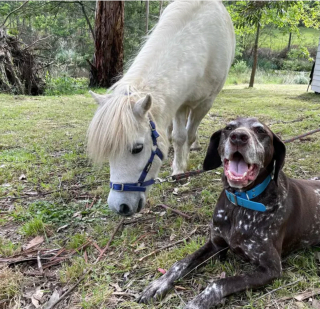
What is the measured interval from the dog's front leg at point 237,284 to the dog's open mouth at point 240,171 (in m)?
0.50

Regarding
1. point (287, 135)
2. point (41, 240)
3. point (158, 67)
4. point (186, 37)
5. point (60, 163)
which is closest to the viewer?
point (41, 240)

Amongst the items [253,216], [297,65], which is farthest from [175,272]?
[297,65]

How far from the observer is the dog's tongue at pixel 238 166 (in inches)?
72.5

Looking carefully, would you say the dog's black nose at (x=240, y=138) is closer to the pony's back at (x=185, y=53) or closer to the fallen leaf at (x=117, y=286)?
the fallen leaf at (x=117, y=286)

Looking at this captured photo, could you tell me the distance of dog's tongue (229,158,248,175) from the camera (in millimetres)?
1841

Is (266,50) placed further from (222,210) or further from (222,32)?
(222,210)

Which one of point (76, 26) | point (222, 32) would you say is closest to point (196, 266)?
point (222, 32)

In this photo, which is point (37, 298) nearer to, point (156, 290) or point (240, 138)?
point (156, 290)

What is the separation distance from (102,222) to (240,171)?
163cm

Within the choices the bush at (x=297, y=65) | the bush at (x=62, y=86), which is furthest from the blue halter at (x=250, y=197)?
the bush at (x=297, y=65)

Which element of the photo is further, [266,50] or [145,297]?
[266,50]

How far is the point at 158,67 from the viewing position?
3066 mm

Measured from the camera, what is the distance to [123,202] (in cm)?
244

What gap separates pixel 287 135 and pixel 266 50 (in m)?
36.9
